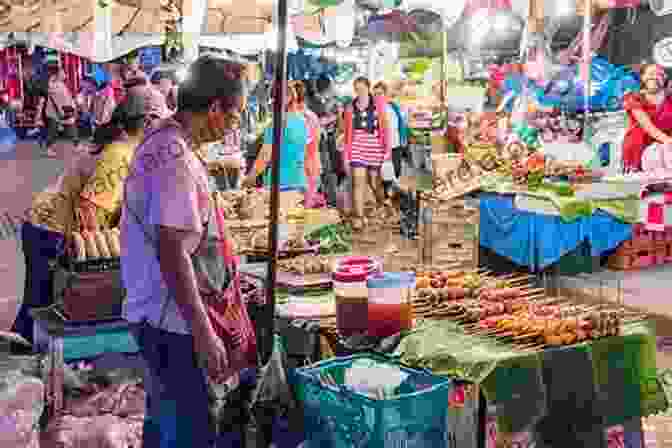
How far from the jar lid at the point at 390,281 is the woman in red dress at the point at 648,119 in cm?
630

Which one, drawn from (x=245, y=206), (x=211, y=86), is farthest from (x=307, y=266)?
(x=245, y=206)

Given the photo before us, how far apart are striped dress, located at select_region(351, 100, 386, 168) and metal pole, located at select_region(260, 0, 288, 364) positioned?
8105mm

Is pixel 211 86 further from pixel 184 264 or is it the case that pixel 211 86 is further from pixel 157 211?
pixel 184 264

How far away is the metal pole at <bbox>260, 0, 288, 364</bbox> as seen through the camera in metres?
3.65

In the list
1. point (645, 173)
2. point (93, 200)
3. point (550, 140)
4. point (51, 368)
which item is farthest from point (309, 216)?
point (550, 140)

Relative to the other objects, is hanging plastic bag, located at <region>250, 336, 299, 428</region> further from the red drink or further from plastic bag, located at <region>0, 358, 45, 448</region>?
plastic bag, located at <region>0, 358, 45, 448</region>

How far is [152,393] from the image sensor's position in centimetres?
360

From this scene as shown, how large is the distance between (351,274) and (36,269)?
8.91 ft

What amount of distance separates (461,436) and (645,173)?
6.14 meters

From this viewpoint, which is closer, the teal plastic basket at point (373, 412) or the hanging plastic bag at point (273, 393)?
the teal plastic basket at point (373, 412)

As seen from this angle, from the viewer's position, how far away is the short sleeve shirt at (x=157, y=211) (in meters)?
3.33

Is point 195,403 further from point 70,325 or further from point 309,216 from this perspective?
point 309,216

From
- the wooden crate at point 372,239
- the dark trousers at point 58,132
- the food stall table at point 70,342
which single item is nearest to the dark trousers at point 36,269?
the food stall table at point 70,342

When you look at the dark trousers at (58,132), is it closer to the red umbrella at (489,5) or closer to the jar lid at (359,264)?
the red umbrella at (489,5)
